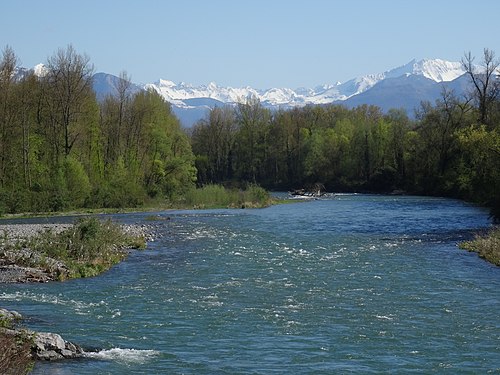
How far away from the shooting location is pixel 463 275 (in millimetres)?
27344

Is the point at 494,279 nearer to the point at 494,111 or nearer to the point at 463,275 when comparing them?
the point at 463,275

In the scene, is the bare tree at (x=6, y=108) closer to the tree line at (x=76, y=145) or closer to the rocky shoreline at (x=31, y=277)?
the tree line at (x=76, y=145)

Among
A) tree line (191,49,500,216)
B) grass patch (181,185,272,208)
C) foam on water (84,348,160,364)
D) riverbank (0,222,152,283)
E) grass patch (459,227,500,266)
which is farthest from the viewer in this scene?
tree line (191,49,500,216)

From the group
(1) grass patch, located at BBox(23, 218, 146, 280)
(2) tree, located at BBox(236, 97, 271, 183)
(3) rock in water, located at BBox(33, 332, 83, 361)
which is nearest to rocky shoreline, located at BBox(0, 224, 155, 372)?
(3) rock in water, located at BBox(33, 332, 83, 361)

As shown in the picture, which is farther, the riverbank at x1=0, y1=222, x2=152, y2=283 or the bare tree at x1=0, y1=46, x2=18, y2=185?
the bare tree at x1=0, y1=46, x2=18, y2=185

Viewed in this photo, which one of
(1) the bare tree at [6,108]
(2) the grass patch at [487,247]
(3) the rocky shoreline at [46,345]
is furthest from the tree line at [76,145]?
(3) the rocky shoreline at [46,345]

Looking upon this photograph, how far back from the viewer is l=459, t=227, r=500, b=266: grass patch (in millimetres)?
31312

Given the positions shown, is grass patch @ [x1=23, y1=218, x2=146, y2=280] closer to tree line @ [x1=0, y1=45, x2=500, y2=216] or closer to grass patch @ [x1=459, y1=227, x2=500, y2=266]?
grass patch @ [x1=459, y1=227, x2=500, y2=266]

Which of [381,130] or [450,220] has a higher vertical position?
[381,130]

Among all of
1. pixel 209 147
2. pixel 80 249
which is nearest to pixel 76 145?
pixel 80 249

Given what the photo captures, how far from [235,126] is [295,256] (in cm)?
9490

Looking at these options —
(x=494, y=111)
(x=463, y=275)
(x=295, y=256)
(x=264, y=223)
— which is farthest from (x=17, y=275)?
(x=494, y=111)

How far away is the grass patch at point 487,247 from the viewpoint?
31.3 meters

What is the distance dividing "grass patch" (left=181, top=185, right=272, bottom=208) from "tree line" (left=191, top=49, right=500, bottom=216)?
28583mm
